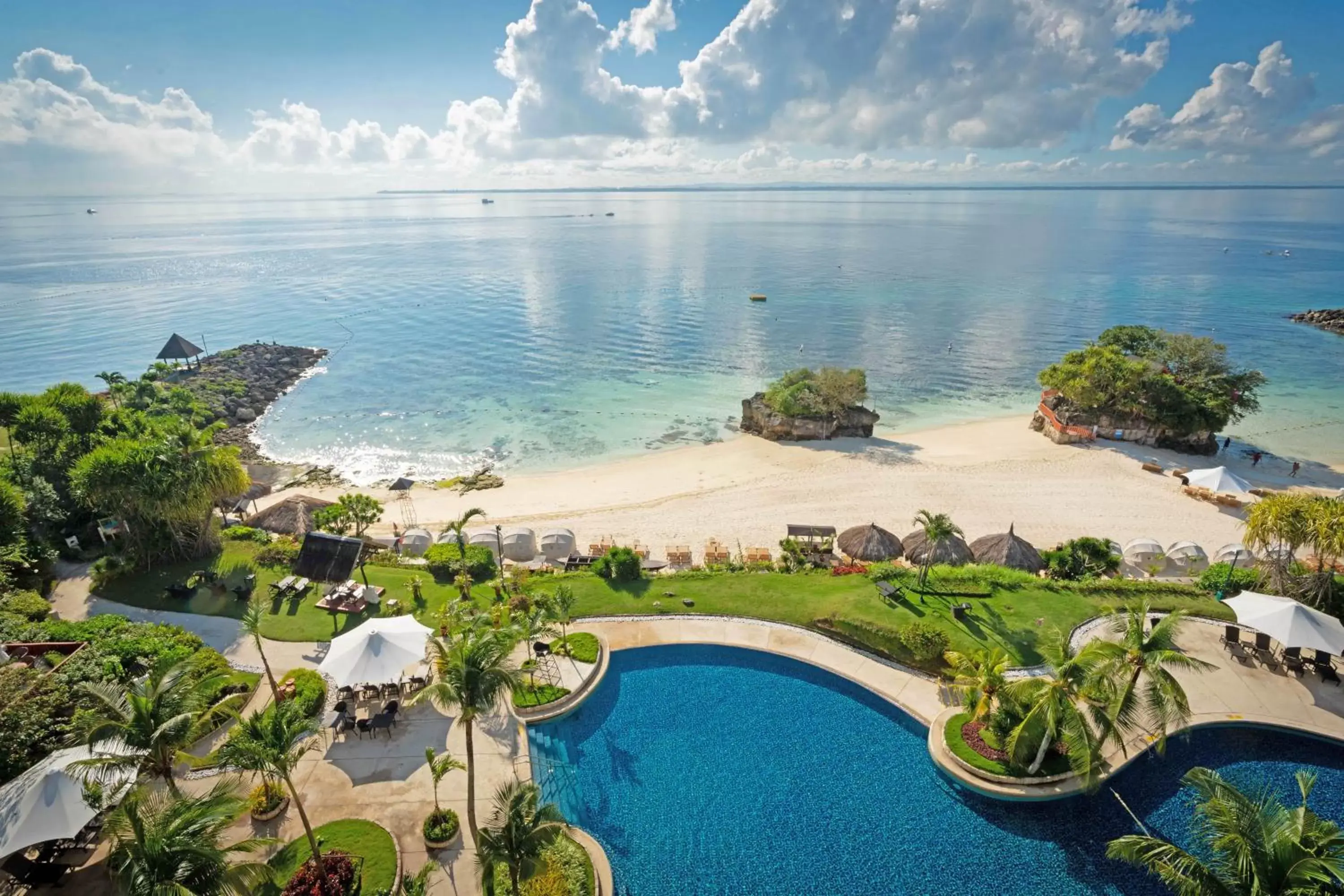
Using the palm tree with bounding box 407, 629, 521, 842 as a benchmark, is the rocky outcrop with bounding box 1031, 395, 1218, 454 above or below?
below

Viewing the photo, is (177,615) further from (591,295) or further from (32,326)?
(32,326)

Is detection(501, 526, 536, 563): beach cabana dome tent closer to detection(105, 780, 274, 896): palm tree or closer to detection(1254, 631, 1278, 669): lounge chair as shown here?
detection(105, 780, 274, 896): palm tree

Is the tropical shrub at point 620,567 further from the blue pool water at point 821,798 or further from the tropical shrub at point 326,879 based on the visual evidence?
the tropical shrub at point 326,879

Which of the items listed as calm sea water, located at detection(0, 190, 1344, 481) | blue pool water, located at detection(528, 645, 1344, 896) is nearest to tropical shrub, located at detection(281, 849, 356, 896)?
blue pool water, located at detection(528, 645, 1344, 896)

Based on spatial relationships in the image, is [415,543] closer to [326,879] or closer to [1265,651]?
[326,879]

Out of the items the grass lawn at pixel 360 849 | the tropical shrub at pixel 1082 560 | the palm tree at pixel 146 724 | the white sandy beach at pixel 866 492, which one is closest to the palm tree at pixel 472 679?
the grass lawn at pixel 360 849

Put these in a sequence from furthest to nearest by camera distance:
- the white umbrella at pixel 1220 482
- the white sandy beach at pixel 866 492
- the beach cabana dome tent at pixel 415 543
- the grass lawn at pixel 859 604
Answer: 1. the white sandy beach at pixel 866 492
2. the white umbrella at pixel 1220 482
3. the beach cabana dome tent at pixel 415 543
4. the grass lawn at pixel 859 604

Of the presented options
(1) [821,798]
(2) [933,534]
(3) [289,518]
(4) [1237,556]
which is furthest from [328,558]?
(4) [1237,556]
